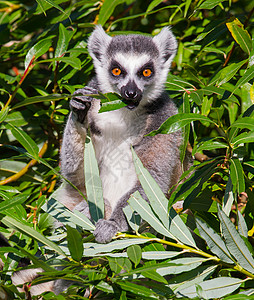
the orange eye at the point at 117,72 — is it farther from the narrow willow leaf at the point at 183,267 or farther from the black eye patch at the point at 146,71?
the narrow willow leaf at the point at 183,267

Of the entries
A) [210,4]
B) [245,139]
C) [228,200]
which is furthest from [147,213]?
[210,4]

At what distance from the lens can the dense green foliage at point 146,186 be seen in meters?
2.28

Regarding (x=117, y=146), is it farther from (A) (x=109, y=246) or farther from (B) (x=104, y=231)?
(A) (x=109, y=246)

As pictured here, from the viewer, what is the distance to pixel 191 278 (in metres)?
2.38

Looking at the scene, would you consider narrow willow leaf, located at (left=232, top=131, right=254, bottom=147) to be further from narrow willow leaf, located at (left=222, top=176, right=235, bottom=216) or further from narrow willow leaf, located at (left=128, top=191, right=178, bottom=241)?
narrow willow leaf, located at (left=128, top=191, right=178, bottom=241)

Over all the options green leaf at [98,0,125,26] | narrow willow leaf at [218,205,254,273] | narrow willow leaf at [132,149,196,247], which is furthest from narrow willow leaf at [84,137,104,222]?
green leaf at [98,0,125,26]

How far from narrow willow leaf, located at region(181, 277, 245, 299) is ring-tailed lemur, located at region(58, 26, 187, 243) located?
3.71ft

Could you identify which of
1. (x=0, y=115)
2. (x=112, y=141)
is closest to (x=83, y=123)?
(x=112, y=141)

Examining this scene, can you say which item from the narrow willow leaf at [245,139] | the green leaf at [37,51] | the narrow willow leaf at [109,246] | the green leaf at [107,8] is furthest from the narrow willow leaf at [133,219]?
the green leaf at [107,8]

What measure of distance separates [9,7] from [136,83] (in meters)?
1.95

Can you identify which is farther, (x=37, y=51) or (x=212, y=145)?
(x=37, y=51)

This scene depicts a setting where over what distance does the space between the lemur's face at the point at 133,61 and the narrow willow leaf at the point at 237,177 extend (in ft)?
3.63

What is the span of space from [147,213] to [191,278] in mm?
426

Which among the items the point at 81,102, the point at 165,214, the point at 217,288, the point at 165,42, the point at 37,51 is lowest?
the point at 217,288
